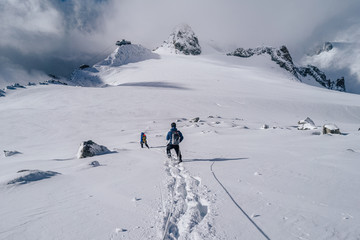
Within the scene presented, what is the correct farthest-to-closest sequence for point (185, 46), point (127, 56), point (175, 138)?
point (185, 46) → point (127, 56) → point (175, 138)

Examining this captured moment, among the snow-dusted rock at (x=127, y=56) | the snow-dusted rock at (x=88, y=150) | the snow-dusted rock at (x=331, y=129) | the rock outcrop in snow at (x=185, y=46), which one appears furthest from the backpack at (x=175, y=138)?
the rock outcrop in snow at (x=185, y=46)

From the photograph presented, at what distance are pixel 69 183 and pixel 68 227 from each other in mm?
2500

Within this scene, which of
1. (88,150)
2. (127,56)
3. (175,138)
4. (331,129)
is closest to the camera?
(175,138)

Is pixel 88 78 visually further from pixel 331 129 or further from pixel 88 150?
pixel 331 129

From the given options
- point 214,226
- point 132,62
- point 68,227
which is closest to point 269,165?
point 214,226

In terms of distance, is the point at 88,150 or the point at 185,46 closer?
the point at 88,150

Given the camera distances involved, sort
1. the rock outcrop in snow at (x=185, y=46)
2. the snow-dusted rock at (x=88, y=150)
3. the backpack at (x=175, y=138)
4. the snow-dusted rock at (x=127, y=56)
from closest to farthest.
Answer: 1. the backpack at (x=175, y=138)
2. the snow-dusted rock at (x=88, y=150)
3. the snow-dusted rock at (x=127, y=56)
4. the rock outcrop in snow at (x=185, y=46)

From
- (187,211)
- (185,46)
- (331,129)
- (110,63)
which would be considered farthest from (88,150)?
(185,46)

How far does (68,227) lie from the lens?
3.23 meters

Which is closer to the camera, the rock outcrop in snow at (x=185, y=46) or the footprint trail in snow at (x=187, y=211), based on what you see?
the footprint trail in snow at (x=187, y=211)

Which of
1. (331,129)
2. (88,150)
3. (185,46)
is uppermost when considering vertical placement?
A: (185,46)

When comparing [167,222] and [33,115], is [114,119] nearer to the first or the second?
[33,115]

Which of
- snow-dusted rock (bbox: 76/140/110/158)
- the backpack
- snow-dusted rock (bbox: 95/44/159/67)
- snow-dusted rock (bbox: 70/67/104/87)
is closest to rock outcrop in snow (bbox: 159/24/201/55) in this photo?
snow-dusted rock (bbox: 95/44/159/67)

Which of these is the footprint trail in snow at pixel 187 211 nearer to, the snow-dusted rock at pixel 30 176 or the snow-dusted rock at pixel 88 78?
the snow-dusted rock at pixel 30 176
